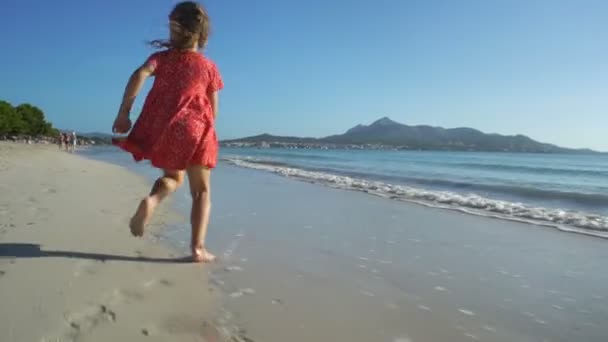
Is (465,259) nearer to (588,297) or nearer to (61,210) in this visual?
(588,297)

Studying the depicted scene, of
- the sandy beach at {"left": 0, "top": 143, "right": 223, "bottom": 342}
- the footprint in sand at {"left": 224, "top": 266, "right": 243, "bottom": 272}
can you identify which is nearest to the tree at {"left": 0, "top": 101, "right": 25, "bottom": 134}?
the sandy beach at {"left": 0, "top": 143, "right": 223, "bottom": 342}

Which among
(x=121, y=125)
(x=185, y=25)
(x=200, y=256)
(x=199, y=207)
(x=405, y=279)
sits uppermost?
(x=185, y=25)

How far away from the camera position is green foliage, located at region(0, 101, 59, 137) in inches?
2022

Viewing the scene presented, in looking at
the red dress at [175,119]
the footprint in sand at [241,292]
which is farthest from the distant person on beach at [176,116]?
the footprint in sand at [241,292]

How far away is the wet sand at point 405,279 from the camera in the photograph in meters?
1.87

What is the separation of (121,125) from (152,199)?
489 millimetres

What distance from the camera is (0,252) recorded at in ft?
8.46

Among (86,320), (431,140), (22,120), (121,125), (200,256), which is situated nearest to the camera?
(86,320)

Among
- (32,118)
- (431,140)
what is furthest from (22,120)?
(431,140)

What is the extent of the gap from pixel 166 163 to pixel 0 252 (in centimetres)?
119

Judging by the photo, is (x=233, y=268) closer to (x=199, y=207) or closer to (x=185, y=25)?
(x=199, y=207)

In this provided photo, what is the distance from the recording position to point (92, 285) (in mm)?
2096

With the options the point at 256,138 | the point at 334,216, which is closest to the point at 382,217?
the point at 334,216

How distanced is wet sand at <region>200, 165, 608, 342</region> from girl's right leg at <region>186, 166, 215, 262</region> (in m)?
0.22
